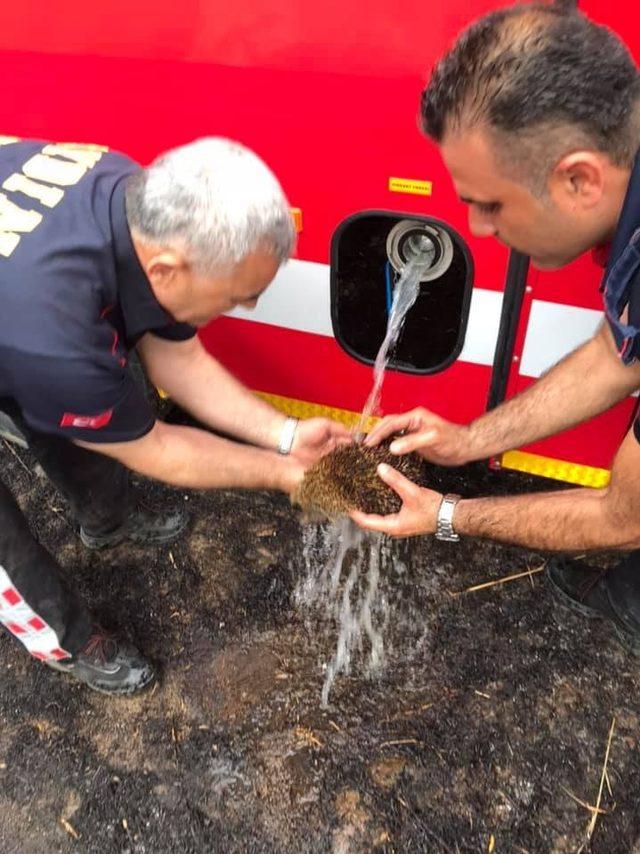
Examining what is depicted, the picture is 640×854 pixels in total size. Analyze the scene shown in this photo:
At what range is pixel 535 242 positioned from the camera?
5.85 feet

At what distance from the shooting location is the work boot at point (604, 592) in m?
2.49

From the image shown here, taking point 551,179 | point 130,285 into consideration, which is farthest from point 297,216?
point 551,179

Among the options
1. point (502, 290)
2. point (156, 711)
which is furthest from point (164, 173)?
point (156, 711)

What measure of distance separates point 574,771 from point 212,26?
8.19 feet

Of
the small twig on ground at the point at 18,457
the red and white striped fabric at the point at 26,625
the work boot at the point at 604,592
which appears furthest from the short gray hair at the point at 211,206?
the small twig on ground at the point at 18,457

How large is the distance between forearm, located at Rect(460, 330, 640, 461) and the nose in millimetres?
574

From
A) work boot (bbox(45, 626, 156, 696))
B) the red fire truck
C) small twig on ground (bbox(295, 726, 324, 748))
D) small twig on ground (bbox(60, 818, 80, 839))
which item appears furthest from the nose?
small twig on ground (bbox(60, 818, 80, 839))

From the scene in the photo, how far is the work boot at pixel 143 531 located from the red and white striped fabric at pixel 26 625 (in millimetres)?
657

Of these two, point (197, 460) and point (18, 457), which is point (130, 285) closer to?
point (197, 460)

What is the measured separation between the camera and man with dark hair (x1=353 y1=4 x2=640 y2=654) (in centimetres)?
152

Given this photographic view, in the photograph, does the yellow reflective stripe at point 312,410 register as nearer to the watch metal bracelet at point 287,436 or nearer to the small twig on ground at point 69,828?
the watch metal bracelet at point 287,436

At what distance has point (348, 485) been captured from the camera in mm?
2068

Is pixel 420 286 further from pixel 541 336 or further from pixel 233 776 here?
pixel 233 776

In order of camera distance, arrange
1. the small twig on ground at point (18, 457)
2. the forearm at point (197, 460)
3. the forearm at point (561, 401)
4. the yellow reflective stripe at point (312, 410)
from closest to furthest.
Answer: the forearm at point (197, 460) < the forearm at point (561, 401) < the yellow reflective stripe at point (312, 410) < the small twig on ground at point (18, 457)
